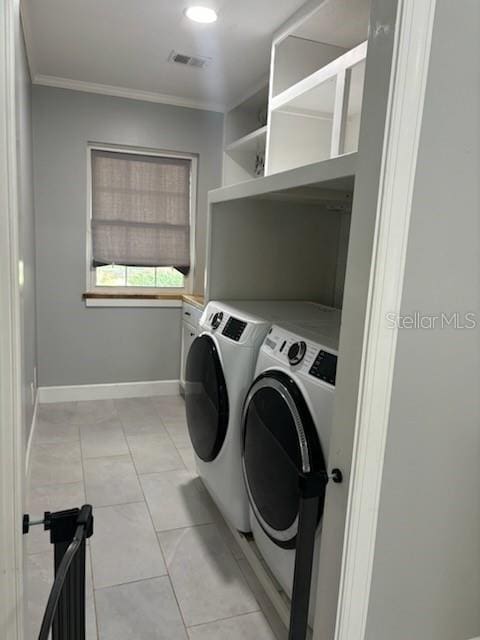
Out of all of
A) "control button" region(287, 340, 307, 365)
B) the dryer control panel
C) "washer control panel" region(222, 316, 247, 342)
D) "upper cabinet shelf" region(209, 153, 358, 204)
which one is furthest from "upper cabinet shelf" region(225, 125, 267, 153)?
"control button" region(287, 340, 307, 365)

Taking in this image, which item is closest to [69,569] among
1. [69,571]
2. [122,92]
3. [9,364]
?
[69,571]

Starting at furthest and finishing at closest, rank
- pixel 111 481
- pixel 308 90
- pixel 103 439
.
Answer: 1. pixel 103 439
2. pixel 111 481
3. pixel 308 90

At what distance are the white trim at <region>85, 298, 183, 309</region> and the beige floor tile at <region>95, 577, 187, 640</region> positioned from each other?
2.32 m

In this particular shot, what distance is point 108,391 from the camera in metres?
3.79

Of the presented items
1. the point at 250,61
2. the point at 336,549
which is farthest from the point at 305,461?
the point at 250,61

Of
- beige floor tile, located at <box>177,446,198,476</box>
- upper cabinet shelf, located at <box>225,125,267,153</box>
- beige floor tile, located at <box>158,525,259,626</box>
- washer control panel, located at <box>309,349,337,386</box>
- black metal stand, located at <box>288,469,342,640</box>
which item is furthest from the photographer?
upper cabinet shelf, located at <box>225,125,267,153</box>

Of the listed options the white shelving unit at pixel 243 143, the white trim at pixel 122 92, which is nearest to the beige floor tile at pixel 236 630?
the white shelving unit at pixel 243 143

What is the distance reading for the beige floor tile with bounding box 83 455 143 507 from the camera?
2.36 meters

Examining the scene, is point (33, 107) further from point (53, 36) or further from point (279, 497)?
point (279, 497)

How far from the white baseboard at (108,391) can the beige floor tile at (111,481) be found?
1.06 metres

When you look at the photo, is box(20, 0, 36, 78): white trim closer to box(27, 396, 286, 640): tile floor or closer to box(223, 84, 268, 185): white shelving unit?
box(223, 84, 268, 185): white shelving unit

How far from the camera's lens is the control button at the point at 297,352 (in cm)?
145

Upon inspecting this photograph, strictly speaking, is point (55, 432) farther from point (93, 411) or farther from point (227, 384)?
point (227, 384)

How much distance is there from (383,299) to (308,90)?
157 cm
